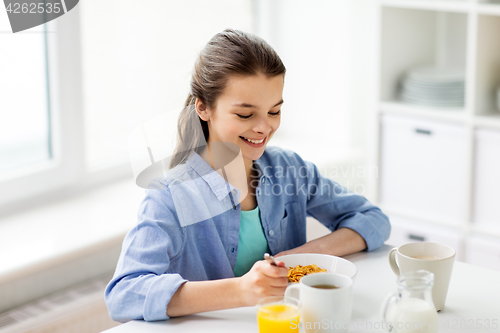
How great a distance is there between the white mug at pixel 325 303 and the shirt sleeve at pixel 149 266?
23 cm

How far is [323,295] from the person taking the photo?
34.7 inches

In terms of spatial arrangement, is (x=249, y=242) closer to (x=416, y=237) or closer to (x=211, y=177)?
(x=211, y=177)

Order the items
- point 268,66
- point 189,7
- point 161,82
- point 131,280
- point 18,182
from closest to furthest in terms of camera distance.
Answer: point 131,280, point 268,66, point 18,182, point 161,82, point 189,7

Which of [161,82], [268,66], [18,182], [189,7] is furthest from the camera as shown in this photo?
[189,7]

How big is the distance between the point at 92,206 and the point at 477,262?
133 cm

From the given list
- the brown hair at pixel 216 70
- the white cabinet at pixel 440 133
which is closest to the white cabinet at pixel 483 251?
the white cabinet at pixel 440 133

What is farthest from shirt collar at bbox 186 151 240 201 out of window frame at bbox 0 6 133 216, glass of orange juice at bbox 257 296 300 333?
window frame at bbox 0 6 133 216

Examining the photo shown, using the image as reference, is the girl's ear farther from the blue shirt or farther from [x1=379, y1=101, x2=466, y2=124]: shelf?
[x1=379, y1=101, x2=466, y2=124]: shelf

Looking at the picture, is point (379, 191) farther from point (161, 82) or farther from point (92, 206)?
point (92, 206)

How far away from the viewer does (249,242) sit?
1297 millimetres

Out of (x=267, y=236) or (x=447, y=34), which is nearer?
(x=267, y=236)

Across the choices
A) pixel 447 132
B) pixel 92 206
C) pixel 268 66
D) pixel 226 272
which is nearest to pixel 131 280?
pixel 226 272

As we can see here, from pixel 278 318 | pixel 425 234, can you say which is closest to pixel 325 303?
pixel 278 318

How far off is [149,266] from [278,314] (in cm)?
27
